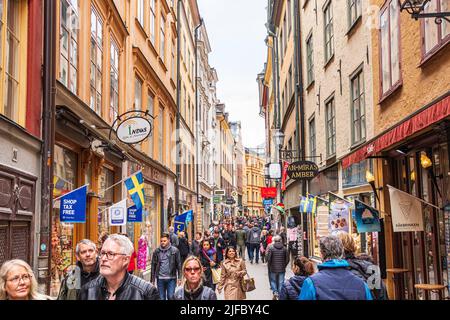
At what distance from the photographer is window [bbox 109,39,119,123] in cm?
1514

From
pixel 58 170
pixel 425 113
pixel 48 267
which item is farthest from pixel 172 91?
pixel 425 113

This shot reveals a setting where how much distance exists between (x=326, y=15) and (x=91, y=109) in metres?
8.25

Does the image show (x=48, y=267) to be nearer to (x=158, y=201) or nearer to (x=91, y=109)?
(x=91, y=109)

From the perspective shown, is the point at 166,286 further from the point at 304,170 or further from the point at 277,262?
the point at 304,170

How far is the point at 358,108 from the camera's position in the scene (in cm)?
1339

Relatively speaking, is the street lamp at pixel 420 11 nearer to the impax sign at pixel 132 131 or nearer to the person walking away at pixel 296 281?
the person walking away at pixel 296 281

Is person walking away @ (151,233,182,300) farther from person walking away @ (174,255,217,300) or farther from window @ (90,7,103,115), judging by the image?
person walking away @ (174,255,217,300)

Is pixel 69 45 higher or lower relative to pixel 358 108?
higher

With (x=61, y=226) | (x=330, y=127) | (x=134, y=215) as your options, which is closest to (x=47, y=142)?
(x=61, y=226)

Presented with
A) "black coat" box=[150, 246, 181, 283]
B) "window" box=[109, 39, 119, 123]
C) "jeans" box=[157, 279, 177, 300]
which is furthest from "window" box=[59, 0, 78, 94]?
"jeans" box=[157, 279, 177, 300]

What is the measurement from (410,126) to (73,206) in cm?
523

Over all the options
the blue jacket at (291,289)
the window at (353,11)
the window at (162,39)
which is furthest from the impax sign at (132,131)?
the window at (162,39)

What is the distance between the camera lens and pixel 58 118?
10078mm
